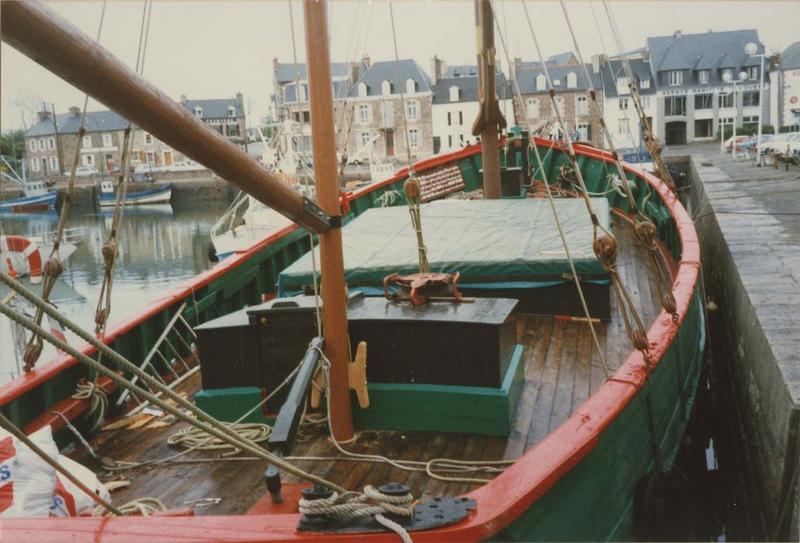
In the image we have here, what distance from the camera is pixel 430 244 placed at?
639 cm

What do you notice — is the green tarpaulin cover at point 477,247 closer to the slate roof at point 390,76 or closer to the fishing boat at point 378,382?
the fishing boat at point 378,382

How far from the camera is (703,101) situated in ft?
178

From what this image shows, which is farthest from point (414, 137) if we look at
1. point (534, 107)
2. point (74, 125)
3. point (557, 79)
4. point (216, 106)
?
A: point (74, 125)

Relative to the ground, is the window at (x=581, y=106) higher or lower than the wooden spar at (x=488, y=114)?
higher

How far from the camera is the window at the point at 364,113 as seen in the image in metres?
57.7

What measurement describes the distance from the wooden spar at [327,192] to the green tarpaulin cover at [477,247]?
1.77 m

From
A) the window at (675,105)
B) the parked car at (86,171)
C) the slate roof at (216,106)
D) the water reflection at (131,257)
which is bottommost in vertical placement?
the water reflection at (131,257)

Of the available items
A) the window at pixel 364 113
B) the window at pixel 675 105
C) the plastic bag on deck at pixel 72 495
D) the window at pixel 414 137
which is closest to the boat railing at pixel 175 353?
the plastic bag on deck at pixel 72 495

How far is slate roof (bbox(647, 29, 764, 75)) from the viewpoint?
53188mm

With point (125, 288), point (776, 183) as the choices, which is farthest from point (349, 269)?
point (125, 288)

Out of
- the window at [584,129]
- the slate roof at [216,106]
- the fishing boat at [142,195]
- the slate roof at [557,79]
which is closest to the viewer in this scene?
the window at [584,129]

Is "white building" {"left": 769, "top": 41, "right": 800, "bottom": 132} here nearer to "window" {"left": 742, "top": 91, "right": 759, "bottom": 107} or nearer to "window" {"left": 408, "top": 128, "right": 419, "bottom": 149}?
"window" {"left": 742, "top": 91, "right": 759, "bottom": 107}

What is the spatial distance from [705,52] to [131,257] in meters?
44.1

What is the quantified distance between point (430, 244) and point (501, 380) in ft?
8.39
